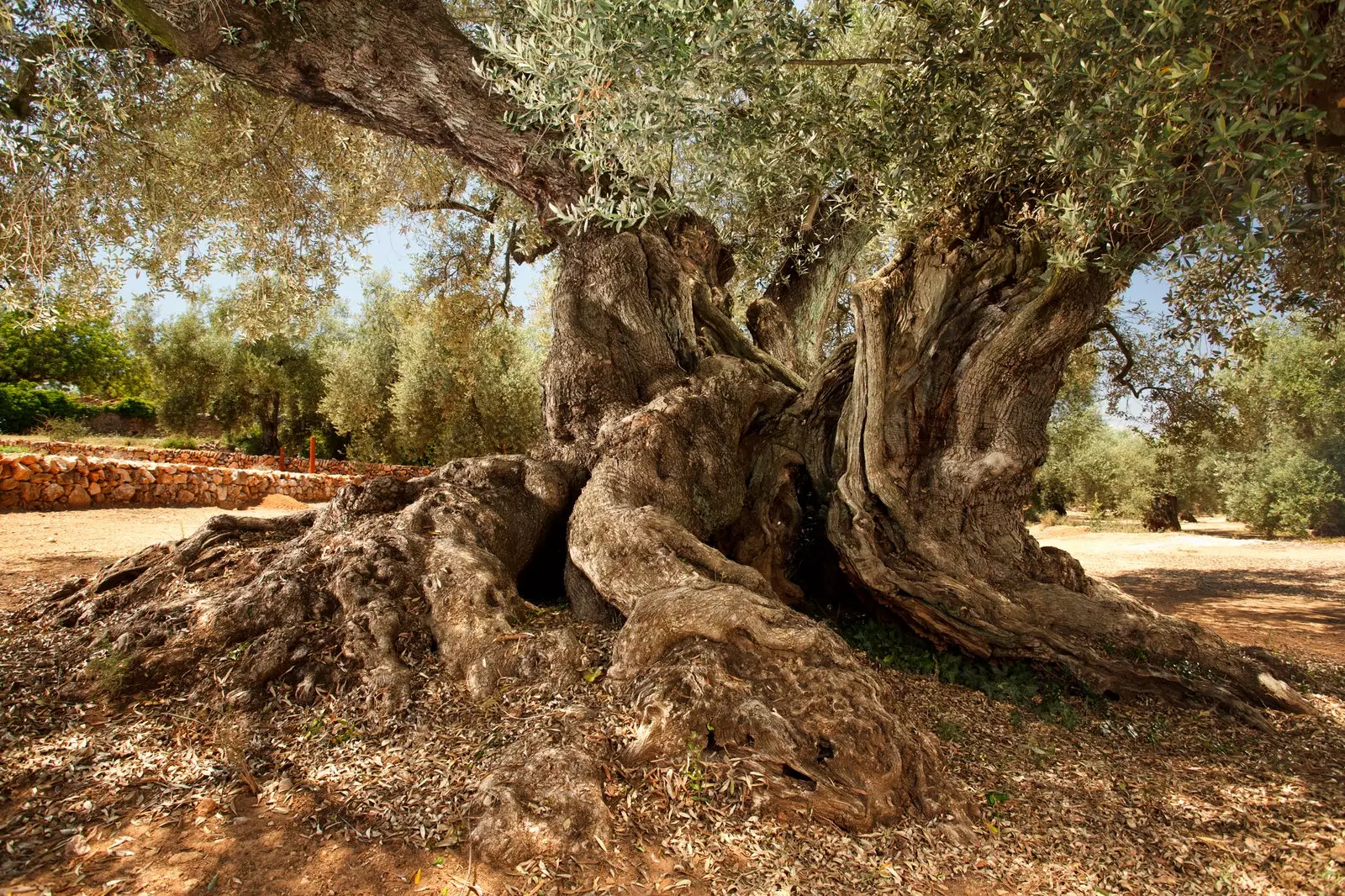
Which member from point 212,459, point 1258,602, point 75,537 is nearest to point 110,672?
point 75,537

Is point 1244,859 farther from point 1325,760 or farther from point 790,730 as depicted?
point 790,730

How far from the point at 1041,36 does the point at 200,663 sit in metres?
5.86

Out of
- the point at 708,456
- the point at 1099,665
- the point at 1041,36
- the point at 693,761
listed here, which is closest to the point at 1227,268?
the point at 1041,36

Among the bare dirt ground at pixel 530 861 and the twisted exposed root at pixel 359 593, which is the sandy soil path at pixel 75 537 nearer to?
the twisted exposed root at pixel 359 593

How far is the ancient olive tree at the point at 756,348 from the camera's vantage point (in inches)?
127

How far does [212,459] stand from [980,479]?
67.3 feet

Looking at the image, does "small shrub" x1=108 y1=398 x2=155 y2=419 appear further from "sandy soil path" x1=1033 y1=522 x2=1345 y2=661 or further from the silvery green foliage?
"sandy soil path" x1=1033 y1=522 x2=1345 y2=661

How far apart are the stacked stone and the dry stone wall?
2.43 m

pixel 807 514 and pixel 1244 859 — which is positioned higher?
pixel 807 514

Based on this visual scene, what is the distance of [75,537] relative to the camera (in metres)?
9.07

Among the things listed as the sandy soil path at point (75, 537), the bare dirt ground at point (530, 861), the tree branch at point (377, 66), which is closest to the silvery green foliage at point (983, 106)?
the tree branch at point (377, 66)

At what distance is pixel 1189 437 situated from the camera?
996 cm

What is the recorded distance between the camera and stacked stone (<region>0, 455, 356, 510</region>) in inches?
429

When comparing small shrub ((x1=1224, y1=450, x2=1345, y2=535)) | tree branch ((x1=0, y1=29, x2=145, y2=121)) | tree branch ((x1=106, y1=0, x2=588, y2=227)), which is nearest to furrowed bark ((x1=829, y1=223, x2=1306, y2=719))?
tree branch ((x1=106, y1=0, x2=588, y2=227))
